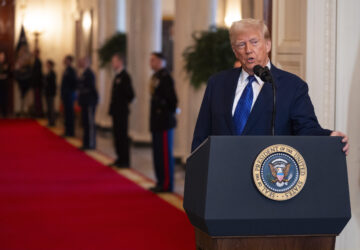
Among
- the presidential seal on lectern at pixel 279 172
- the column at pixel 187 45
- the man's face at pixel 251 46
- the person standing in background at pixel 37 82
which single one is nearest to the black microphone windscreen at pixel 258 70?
the man's face at pixel 251 46

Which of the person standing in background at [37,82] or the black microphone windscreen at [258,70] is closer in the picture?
the black microphone windscreen at [258,70]

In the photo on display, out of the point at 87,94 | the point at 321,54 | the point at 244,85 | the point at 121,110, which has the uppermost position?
the point at 321,54

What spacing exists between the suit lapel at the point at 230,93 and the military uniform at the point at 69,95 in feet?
40.8

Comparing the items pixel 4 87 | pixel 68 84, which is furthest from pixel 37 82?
pixel 68 84

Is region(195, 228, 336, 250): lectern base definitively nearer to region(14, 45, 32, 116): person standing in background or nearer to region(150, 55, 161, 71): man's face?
region(150, 55, 161, 71): man's face

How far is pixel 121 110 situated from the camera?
1114 centimetres

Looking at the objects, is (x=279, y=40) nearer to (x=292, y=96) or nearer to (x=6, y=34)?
(x=292, y=96)

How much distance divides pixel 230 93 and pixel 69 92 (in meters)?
13.0

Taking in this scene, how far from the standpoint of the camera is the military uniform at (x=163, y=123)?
28.8 ft

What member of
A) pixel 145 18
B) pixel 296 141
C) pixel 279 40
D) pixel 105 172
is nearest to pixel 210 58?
pixel 105 172

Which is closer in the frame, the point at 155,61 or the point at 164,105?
the point at 164,105

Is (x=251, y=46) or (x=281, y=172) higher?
(x=251, y=46)

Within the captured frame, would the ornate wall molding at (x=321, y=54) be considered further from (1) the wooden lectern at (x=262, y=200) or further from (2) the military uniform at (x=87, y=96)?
(2) the military uniform at (x=87, y=96)

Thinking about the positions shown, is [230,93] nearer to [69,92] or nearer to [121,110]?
[121,110]
